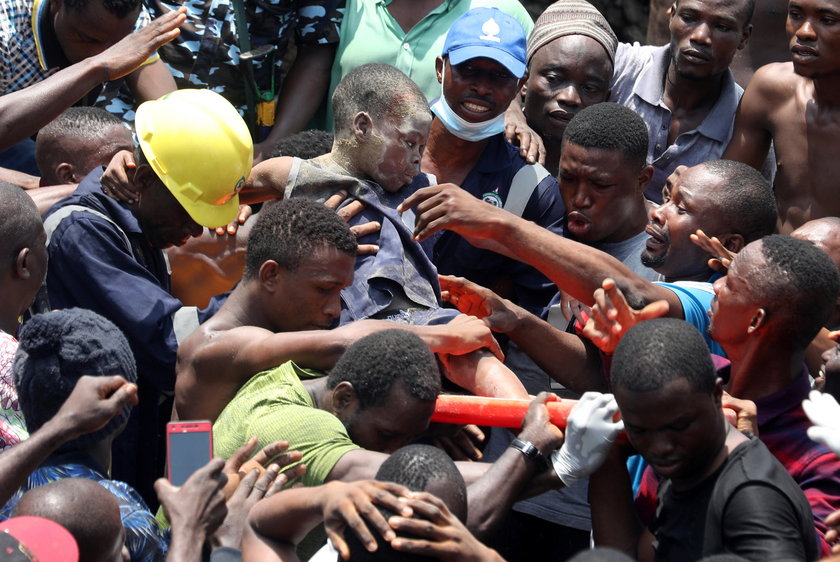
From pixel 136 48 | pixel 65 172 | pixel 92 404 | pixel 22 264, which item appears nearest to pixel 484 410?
pixel 92 404

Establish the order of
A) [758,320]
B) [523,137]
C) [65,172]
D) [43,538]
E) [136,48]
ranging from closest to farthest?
[43,538] < [758,320] < [136,48] < [65,172] < [523,137]

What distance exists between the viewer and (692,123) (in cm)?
618

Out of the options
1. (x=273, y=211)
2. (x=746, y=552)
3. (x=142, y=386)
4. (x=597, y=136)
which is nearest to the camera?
(x=746, y=552)

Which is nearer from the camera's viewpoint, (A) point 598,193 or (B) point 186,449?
(B) point 186,449

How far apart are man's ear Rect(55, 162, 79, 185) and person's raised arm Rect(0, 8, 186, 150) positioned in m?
0.35

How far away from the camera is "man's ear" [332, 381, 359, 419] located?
3867 mm

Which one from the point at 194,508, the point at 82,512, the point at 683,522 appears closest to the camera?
the point at 82,512

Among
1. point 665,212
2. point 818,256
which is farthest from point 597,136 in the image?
point 818,256

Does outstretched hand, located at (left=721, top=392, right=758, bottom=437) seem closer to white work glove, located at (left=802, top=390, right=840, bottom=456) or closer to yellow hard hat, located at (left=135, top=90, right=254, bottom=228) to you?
white work glove, located at (left=802, top=390, right=840, bottom=456)

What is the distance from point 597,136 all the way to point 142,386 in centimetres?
225

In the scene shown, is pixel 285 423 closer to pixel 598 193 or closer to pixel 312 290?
pixel 312 290

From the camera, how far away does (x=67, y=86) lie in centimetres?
509

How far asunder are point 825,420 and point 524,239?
5.61 feet

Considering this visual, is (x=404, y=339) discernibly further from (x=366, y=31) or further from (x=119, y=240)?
(x=366, y=31)
